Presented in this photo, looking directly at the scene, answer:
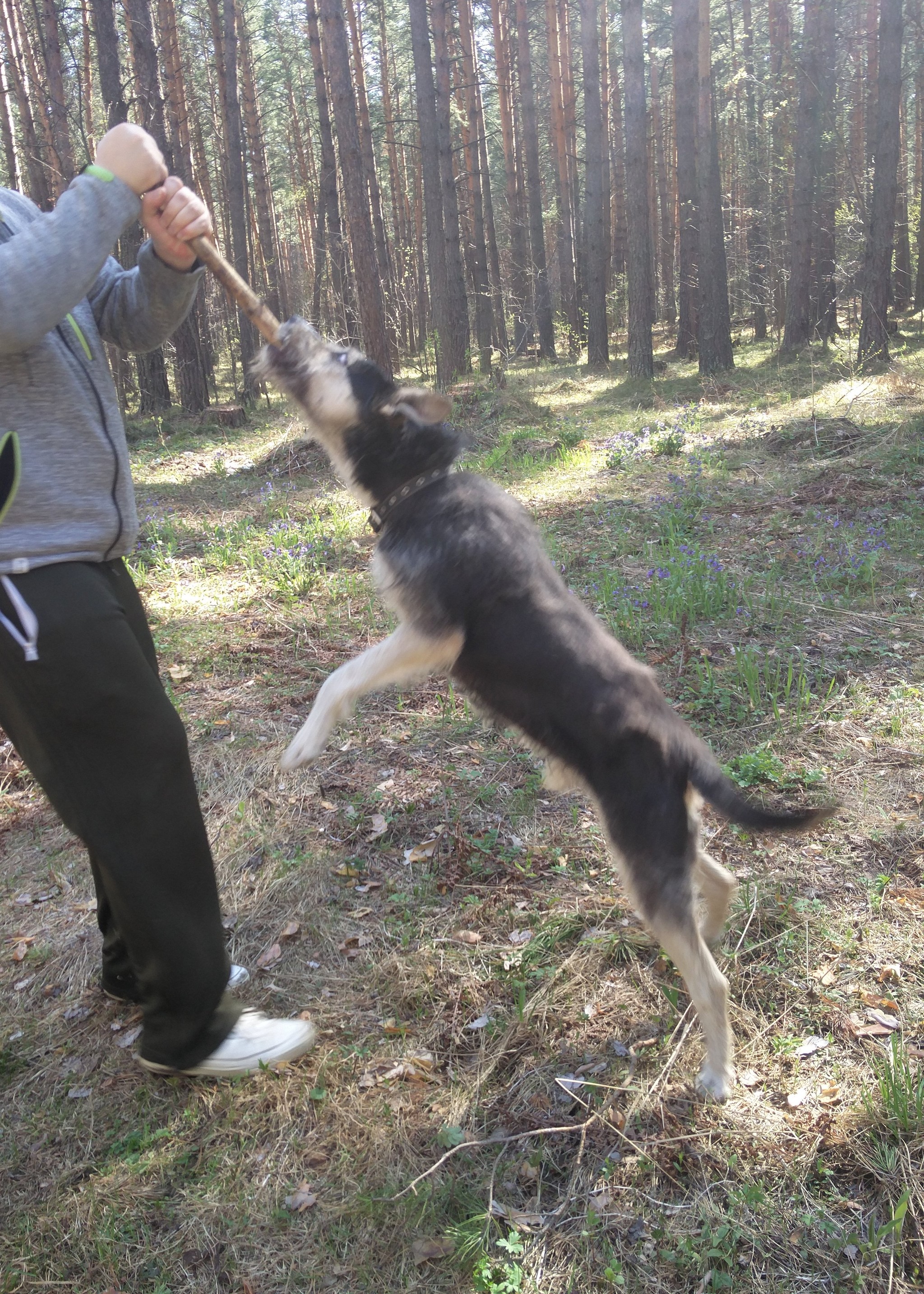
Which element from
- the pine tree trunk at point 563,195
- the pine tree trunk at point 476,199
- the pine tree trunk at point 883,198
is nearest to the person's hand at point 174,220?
the pine tree trunk at point 883,198

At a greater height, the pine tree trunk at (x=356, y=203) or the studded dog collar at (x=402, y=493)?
the pine tree trunk at (x=356, y=203)

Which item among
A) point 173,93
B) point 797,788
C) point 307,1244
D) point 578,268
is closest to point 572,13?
point 578,268

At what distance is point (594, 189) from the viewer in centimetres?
2081

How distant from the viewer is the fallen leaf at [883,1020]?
9.98ft

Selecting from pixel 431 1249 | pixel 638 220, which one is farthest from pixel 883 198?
pixel 431 1249

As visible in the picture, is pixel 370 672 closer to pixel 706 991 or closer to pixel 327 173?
pixel 706 991

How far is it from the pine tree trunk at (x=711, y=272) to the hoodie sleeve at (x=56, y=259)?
702 inches

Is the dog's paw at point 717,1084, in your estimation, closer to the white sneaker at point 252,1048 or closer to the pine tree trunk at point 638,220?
the white sneaker at point 252,1048

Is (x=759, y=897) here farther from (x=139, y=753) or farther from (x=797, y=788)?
(x=139, y=753)

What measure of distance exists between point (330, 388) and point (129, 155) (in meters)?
1.08

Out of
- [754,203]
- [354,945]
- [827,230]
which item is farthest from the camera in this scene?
[754,203]

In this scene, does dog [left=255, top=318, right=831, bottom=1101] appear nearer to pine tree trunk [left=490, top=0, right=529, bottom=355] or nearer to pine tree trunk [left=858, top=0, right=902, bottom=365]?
pine tree trunk [left=858, top=0, right=902, bottom=365]

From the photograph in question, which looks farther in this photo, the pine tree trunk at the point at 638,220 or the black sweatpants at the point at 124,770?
the pine tree trunk at the point at 638,220

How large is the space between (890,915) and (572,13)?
37107mm
